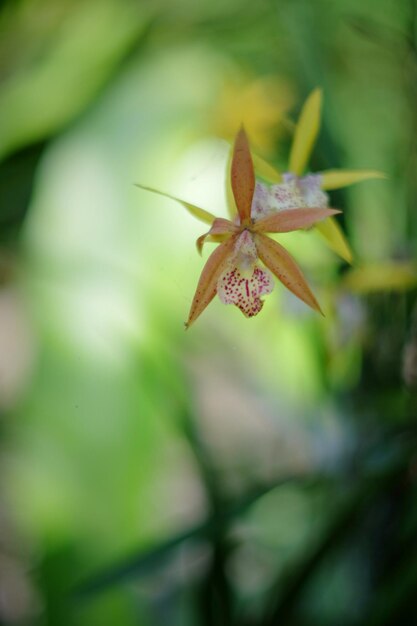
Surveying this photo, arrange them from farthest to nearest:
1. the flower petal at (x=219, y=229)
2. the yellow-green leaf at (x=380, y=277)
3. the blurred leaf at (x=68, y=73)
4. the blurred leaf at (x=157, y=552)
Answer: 1. the blurred leaf at (x=68, y=73)
2. the blurred leaf at (x=157, y=552)
3. the yellow-green leaf at (x=380, y=277)
4. the flower petal at (x=219, y=229)

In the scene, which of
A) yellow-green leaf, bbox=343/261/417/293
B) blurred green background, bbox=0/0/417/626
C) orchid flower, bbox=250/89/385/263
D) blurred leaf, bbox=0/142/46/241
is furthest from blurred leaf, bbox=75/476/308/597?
blurred leaf, bbox=0/142/46/241

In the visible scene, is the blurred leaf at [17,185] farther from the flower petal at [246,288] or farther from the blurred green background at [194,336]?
the flower petal at [246,288]

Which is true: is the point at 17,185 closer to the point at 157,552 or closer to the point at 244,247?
the point at 157,552

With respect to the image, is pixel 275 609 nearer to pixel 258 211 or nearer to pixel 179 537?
pixel 179 537

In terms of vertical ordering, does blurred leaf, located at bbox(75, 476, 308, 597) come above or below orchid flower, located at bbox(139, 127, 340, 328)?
below

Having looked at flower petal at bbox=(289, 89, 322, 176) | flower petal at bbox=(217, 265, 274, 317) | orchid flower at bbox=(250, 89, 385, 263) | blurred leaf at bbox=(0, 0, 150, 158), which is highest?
blurred leaf at bbox=(0, 0, 150, 158)

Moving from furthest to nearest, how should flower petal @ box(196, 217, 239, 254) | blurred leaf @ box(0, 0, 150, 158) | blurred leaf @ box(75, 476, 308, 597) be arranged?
blurred leaf @ box(0, 0, 150, 158)
blurred leaf @ box(75, 476, 308, 597)
flower petal @ box(196, 217, 239, 254)

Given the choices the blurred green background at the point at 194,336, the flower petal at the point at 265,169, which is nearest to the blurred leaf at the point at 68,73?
the blurred green background at the point at 194,336

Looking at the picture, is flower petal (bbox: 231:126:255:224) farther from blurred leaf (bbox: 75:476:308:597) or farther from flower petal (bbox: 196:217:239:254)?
blurred leaf (bbox: 75:476:308:597)

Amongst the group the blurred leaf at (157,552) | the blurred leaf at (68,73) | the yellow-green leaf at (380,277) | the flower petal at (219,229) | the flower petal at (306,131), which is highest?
the blurred leaf at (68,73)
